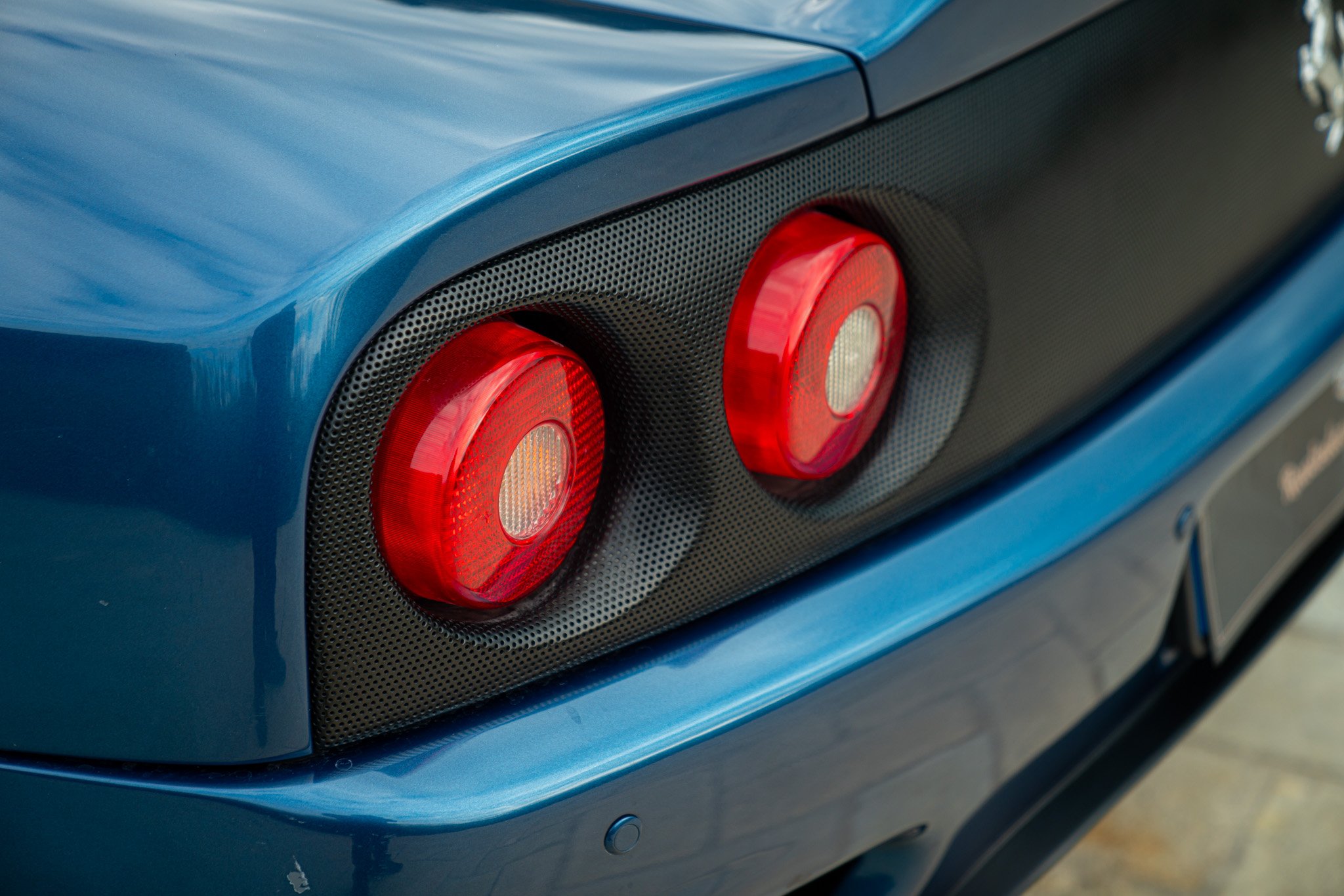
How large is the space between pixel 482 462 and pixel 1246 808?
1.81 meters

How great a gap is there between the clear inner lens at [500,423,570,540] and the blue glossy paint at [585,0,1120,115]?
415 millimetres

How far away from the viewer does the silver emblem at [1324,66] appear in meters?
1.62

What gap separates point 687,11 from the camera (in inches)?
47.4

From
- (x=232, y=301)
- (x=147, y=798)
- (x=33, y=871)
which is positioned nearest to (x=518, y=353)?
(x=232, y=301)

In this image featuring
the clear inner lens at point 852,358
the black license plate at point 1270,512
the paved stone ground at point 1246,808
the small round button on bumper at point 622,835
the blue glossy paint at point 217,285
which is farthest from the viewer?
A: the paved stone ground at point 1246,808

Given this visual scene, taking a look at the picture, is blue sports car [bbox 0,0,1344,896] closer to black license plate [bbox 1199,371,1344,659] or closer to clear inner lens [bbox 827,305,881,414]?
clear inner lens [bbox 827,305,881,414]

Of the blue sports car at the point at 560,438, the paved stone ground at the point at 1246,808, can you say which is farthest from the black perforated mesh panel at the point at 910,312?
the paved stone ground at the point at 1246,808

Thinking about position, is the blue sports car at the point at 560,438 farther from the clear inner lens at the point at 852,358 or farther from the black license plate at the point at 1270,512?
the black license plate at the point at 1270,512

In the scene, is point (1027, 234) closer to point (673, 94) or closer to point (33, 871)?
point (673, 94)

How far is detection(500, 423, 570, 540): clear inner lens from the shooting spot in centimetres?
103

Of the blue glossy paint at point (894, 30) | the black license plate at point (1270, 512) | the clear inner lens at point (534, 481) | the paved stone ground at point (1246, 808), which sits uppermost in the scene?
the blue glossy paint at point (894, 30)

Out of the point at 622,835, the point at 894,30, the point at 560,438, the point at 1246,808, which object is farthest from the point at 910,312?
the point at 1246,808

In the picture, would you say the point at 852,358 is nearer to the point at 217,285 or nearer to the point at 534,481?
the point at 534,481

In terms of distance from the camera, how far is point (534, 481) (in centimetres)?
105
